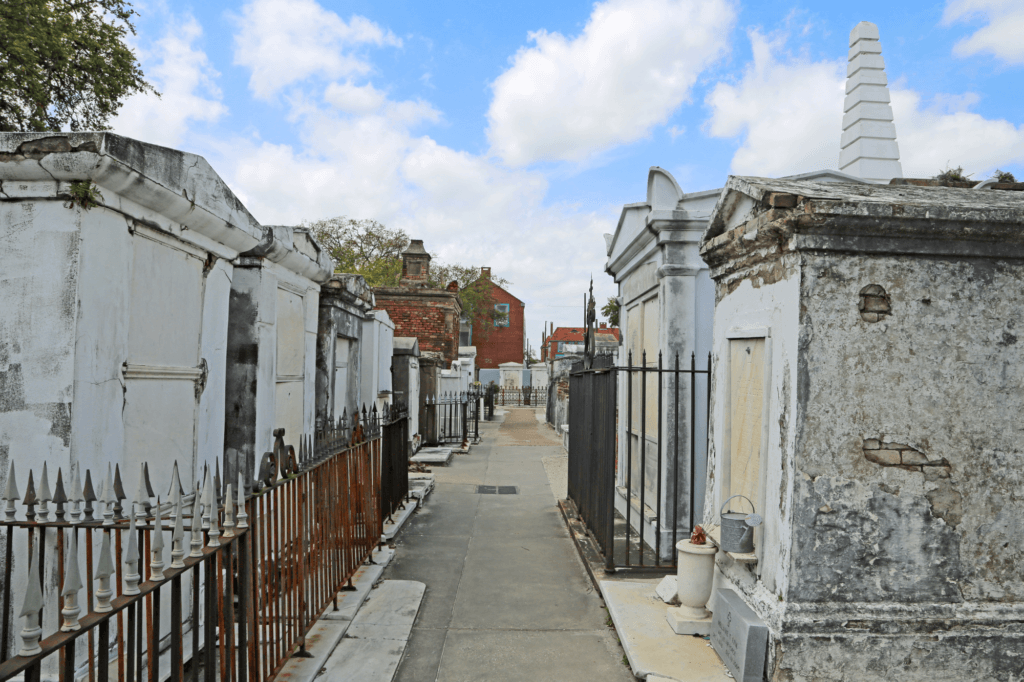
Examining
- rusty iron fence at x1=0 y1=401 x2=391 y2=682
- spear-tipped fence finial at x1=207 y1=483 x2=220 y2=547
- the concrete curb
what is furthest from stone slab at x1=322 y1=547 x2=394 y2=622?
spear-tipped fence finial at x1=207 y1=483 x2=220 y2=547

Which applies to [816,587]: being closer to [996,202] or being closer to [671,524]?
[996,202]

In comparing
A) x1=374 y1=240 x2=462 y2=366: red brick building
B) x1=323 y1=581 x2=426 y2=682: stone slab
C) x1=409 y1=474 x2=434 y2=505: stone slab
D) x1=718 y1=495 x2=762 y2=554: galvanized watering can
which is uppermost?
x1=374 y1=240 x2=462 y2=366: red brick building

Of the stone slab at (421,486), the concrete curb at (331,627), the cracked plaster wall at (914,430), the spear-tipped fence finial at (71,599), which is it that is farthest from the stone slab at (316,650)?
the stone slab at (421,486)

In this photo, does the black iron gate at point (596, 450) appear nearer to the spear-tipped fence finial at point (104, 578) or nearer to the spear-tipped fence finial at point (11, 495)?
the spear-tipped fence finial at point (11, 495)

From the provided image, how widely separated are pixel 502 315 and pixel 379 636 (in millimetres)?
40660

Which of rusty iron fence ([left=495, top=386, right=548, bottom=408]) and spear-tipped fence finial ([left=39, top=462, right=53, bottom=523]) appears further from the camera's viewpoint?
rusty iron fence ([left=495, top=386, right=548, bottom=408])

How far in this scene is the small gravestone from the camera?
351 cm

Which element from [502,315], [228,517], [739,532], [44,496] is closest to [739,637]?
[739,532]

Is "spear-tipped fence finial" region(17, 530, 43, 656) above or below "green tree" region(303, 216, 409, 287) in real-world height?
below

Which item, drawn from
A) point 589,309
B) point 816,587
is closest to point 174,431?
point 816,587

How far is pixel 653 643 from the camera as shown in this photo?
13.7ft

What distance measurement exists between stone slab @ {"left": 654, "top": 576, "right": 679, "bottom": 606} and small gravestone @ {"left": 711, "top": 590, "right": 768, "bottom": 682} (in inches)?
28.1

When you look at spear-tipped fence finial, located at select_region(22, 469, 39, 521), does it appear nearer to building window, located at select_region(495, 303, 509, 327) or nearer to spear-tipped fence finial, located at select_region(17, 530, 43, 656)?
spear-tipped fence finial, located at select_region(17, 530, 43, 656)

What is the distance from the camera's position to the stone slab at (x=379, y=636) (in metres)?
3.95
